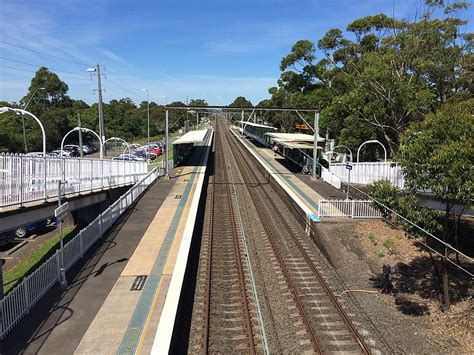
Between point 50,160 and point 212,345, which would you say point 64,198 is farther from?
point 212,345

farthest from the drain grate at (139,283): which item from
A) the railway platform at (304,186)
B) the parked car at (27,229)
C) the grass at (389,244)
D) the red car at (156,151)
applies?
the red car at (156,151)

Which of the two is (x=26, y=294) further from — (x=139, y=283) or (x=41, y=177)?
(x=41, y=177)

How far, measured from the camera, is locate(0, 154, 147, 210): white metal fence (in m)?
12.2

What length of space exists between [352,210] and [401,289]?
252 inches

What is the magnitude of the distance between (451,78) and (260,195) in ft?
61.6

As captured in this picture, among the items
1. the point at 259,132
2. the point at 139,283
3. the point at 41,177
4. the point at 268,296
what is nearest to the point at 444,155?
the point at 268,296

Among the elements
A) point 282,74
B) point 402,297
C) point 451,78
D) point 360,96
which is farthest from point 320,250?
point 282,74

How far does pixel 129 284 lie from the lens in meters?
12.4

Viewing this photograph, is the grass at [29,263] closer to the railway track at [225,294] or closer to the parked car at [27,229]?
the parked car at [27,229]

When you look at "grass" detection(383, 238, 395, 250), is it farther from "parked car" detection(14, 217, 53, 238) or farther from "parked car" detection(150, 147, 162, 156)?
"parked car" detection(150, 147, 162, 156)

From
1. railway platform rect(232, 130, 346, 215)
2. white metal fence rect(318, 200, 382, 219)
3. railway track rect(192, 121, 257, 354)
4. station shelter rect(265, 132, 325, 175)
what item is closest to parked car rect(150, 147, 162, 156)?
railway platform rect(232, 130, 346, 215)

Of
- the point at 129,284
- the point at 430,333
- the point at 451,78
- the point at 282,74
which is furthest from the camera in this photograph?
the point at 282,74

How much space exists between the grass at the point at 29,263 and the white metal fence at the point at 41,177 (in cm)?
420

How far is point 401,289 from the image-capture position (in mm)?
14102
